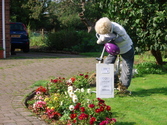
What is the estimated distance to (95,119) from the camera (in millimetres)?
4770

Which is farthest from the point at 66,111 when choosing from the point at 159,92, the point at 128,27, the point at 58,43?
the point at 58,43

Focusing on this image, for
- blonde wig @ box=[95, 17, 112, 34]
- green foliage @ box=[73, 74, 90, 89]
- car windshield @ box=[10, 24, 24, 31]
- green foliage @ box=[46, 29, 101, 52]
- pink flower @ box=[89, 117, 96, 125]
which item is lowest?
green foliage @ box=[46, 29, 101, 52]

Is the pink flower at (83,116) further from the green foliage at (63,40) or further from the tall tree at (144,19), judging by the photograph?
the green foliage at (63,40)

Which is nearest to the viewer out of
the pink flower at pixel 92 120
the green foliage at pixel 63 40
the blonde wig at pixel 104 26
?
the pink flower at pixel 92 120

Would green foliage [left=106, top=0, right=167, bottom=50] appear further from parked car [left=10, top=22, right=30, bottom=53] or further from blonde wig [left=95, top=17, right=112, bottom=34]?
parked car [left=10, top=22, right=30, bottom=53]

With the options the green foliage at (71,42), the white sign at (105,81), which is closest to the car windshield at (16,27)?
the green foliage at (71,42)

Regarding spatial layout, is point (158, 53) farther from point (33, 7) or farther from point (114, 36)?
point (33, 7)

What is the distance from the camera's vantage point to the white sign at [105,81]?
652cm

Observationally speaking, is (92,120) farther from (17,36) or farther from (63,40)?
(63,40)

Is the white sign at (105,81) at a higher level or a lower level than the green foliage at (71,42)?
higher

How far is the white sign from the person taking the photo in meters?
6.52

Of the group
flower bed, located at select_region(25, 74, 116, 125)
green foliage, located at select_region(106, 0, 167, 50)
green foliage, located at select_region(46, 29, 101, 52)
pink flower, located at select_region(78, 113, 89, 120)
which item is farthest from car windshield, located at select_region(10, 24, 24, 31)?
pink flower, located at select_region(78, 113, 89, 120)

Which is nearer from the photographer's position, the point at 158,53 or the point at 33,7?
the point at 158,53

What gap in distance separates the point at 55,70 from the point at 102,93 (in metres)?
5.10
